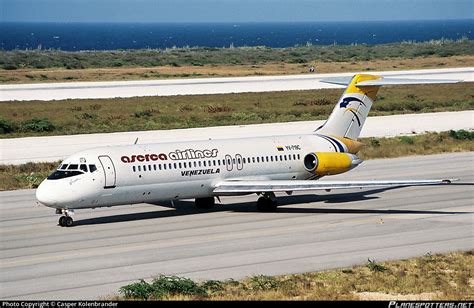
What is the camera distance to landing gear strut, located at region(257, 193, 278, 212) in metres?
37.2

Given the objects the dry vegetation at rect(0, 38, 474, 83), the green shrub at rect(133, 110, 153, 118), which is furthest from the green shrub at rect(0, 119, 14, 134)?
the dry vegetation at rect(0, 38, 474, 83)

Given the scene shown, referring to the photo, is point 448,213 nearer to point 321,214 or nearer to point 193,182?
point 321,214

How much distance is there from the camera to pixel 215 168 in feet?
119

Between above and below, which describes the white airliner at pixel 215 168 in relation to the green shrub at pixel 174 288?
above

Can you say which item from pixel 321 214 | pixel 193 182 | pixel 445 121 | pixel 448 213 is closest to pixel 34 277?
pixel 193 182

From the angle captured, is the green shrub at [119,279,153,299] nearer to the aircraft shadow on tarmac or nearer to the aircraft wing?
the aircraft shadow on tarmac

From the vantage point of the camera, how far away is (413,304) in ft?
66.3

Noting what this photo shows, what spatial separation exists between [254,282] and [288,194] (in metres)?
15.0

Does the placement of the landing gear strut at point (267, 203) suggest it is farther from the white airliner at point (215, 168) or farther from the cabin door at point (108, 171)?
the cabin door at point (108, 171)

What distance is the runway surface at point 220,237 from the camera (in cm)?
2708

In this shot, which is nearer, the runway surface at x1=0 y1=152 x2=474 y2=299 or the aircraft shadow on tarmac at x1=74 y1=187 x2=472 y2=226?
the runway surface at x1=0 y1=152 x2=474 y2=299

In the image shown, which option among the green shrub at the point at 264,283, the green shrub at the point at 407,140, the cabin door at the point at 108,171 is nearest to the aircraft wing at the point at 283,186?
the cabin door at the point at 108,171

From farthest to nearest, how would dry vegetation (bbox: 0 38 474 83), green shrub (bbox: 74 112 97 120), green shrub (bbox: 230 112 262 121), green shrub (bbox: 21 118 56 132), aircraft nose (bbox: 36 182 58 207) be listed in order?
dry vegetation (bbox: 0 38 474 83), green shrub (bbox: 230 112 262 121), green shrub (bbox: 74 112 97 120), green shrub (bbox: 21 118 56 132), aircraft nose (bbox: 36 182 58 207)

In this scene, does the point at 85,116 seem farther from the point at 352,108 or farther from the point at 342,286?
the point at 342,286
